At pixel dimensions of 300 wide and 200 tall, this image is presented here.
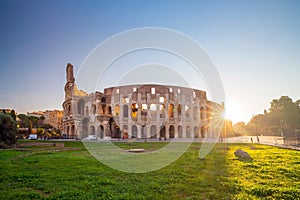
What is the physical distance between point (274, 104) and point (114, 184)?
3687 inches

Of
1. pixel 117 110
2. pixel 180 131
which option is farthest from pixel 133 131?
pixel 180 131

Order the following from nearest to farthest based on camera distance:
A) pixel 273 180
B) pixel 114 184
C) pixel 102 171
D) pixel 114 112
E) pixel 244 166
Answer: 1. pixel 114 184
2. pixel 273 180
3. pixel 102 171
4. pixel 244 166
5. pixel 114 112

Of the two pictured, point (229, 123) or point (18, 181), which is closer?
point (18, 181)

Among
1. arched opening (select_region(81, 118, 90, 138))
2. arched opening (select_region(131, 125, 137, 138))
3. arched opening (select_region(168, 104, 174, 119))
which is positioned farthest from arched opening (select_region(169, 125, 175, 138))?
arched opening (select_region(81, 118, 90, 138))

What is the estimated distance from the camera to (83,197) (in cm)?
565

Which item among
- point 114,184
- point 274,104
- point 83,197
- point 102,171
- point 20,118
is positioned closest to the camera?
point 83,197

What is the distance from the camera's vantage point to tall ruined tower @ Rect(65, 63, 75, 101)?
48.2 meters

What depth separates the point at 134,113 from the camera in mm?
48250

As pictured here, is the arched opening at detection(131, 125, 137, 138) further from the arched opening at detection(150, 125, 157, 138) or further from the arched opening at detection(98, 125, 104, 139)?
the arched opening at detection(98, 125, 104, 139)

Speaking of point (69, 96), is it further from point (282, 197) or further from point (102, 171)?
point (282, 197)

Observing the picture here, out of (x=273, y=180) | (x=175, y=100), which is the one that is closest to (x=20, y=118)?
(x=175, y=100)

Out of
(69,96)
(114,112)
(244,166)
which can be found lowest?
(244,166)

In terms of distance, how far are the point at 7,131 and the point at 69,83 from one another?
29817 mm

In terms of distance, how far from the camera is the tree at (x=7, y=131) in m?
19.9
